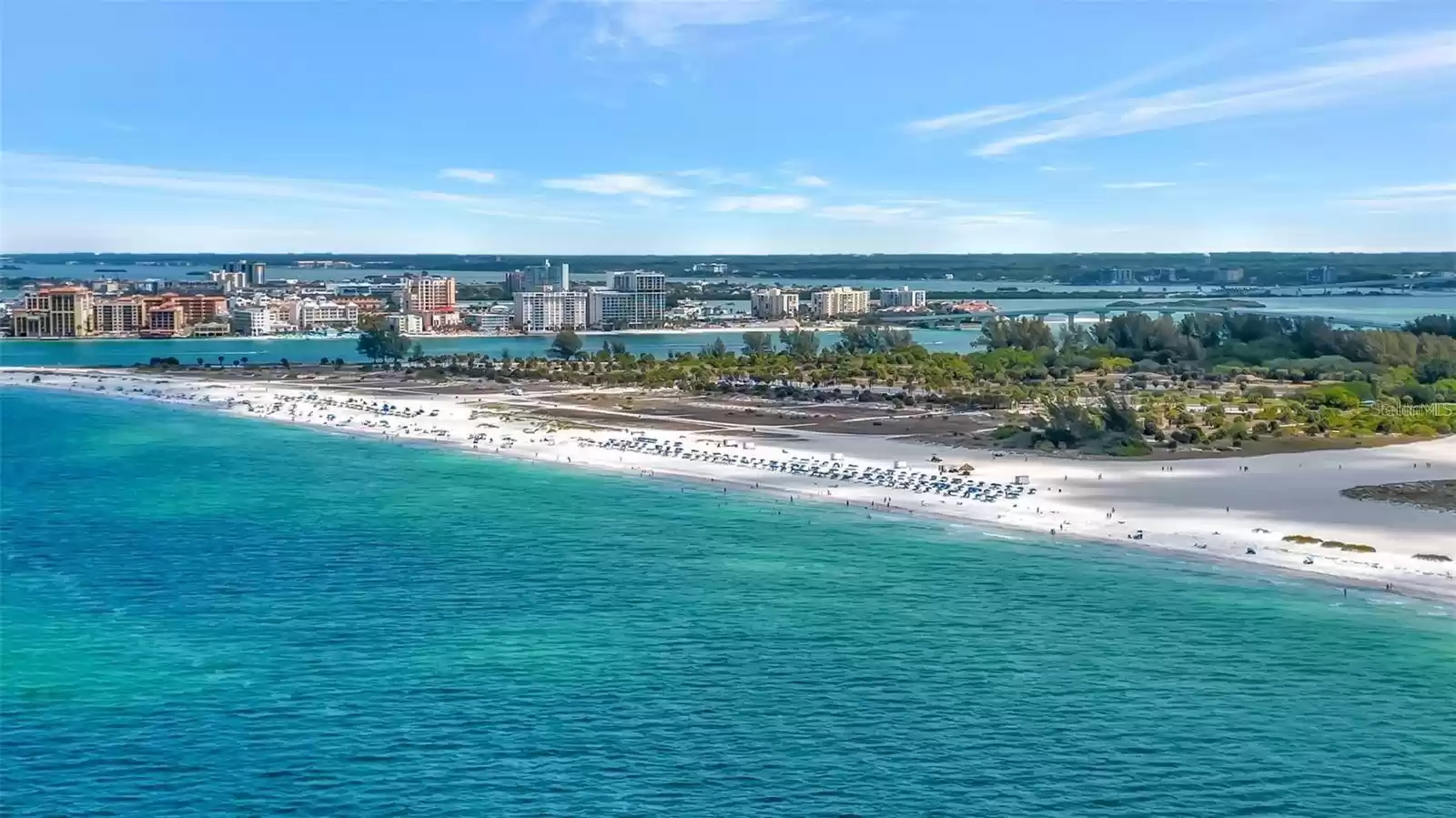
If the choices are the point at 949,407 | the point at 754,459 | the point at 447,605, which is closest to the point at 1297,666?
the point at 447,605

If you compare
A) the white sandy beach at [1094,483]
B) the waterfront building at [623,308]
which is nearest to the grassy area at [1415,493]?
the white sandy beach at [1094,483]

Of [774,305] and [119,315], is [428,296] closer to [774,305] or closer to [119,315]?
[119,315]

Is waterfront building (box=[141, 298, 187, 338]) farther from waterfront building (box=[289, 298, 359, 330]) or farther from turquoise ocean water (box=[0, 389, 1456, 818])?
turquoise ocean water (box=[0, 389, 1456, 818])

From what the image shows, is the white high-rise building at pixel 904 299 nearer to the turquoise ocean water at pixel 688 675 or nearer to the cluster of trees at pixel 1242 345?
the cluster of trees at pixel 1242 345

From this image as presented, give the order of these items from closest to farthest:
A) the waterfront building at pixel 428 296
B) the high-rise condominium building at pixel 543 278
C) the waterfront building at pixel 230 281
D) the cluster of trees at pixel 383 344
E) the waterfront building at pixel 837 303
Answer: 1. the cluster of trees at pixel 383 344
2. the waterfront building at pixel 428 296
3. the waterfront building at pixel 837 303
4. the waterfront building at pixel 230 281
5. the high-rise condominium building at pixel 543 278

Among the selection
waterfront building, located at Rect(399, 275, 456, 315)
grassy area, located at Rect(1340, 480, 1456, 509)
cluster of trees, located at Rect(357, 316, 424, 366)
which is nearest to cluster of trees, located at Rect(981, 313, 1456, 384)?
grassy area, located at Rect(1340, 480, 1456, 509)
